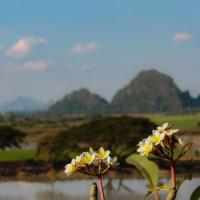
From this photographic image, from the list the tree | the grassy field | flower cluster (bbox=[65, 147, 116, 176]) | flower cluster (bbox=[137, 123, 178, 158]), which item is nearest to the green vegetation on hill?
the tree

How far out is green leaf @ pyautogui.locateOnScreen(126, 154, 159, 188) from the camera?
6.67 ft

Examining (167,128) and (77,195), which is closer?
(167,128)

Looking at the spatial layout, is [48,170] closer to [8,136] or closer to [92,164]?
[8,136]

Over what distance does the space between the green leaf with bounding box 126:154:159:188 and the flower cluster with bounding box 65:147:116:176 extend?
8cm

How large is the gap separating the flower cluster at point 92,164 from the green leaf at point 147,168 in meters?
0.08

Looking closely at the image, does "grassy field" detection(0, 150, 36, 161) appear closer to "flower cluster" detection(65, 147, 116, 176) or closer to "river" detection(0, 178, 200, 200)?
"river" detection(0, 178, 200, 200)

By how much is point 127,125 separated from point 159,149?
3895cm

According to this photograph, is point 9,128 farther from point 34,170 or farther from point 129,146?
point 129,146

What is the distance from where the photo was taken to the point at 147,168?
2086 millimetres

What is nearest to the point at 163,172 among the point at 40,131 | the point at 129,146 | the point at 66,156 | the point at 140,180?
the point at 140,180

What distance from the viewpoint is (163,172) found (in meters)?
36.5

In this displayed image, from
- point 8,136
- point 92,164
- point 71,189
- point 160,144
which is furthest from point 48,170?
point 160,144

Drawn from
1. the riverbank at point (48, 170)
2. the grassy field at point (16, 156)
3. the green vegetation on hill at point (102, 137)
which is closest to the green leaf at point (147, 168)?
the riverbank at point (48, 170)

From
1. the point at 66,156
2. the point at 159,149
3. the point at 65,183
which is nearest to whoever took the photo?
the point at 159,149
